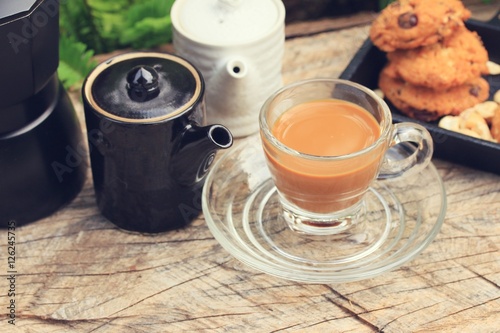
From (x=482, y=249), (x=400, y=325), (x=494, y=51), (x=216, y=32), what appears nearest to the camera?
(x=400, y=325)

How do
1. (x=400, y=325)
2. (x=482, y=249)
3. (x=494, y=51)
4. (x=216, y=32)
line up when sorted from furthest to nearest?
(x=494, y=51) → (x=216, y=32) → (x=482, y=249) → (x=400, y=325)

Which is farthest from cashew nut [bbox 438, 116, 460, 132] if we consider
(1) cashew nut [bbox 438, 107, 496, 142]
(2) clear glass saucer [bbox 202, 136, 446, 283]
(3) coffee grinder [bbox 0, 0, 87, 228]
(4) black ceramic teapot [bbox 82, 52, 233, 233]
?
(3) coffee grinder [bbox 0, 0, 87, 228]

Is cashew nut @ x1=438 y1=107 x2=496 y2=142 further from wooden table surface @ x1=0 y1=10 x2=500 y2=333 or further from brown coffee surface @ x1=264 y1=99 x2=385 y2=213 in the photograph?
brown coffee surface @ x1=264 y1=99 x2=385 y2=213

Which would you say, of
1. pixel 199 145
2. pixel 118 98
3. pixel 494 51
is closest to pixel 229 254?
pixel 199 145

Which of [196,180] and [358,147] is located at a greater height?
[358,147]

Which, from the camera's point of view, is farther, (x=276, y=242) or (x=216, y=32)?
(x=216, y=32)

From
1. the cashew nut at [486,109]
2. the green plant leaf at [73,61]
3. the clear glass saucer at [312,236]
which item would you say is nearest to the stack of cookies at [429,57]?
the cashew nut at [486,109]

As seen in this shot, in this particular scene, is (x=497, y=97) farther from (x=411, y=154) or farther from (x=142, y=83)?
(x=142, y=83)

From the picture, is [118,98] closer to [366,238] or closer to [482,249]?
[366,238]
